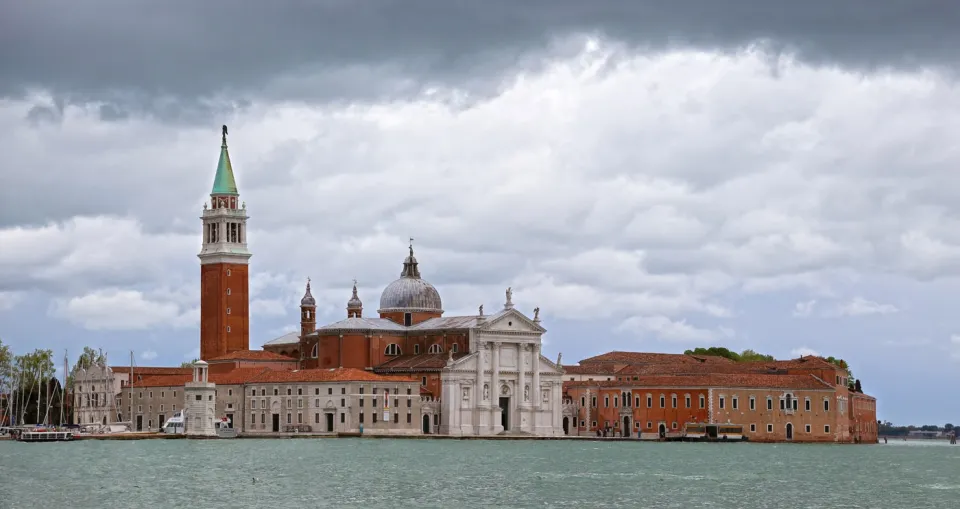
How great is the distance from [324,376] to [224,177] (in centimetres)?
2185

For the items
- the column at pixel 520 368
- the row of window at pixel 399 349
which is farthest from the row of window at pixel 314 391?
the column at pixel 520 368

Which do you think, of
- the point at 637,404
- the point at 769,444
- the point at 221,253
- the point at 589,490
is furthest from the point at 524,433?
the point at 589,490

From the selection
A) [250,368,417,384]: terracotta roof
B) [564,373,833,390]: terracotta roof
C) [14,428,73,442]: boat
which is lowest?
[14,428,73,442]: boat

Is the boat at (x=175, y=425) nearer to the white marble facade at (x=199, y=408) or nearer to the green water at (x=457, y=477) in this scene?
the white marble facade at (x=199, y=408)

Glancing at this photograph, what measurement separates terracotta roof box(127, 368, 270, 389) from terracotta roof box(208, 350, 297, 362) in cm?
171

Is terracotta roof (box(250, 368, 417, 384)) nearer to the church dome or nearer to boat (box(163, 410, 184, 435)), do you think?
boat (box(163, 410, 184, 435))

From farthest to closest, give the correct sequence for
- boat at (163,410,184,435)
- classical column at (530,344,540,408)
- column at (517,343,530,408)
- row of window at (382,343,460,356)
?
1. row of window at (382,343,460,356)
2. classical column at (530,344,540,408)
3. column at (517,343,530,408)
4. boat at (163,410,184,435)

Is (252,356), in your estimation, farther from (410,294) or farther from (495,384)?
(495,384)

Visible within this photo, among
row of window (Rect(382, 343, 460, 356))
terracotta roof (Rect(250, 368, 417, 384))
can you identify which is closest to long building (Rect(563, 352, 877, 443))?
row of window (Rect(382, 343, 460, 356))

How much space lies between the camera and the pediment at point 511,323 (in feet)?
366

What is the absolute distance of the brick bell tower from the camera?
119875 millimetres

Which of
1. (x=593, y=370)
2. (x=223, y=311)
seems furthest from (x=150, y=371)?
(x=593, y=370)

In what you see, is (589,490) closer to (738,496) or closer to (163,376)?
(738,496)

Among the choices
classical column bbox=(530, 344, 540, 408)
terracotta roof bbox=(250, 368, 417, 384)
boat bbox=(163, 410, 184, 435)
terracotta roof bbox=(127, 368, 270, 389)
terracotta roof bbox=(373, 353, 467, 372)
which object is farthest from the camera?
classical column bbox=(530, 344, 540, 408)
